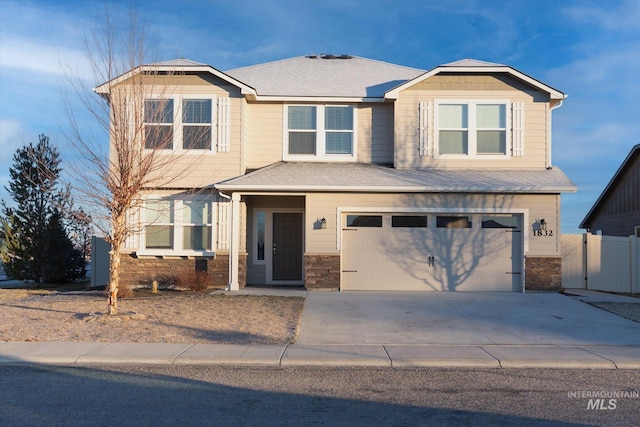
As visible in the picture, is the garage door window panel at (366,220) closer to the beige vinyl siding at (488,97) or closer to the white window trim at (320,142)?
the white window trim at (320,142)

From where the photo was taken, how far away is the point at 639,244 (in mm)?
16594

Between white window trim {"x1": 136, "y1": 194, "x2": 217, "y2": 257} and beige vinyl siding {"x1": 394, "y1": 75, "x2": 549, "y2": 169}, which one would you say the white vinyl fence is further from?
white window trim {"x1": 136, "y1": 194, "x2": 217, "y2": 257}

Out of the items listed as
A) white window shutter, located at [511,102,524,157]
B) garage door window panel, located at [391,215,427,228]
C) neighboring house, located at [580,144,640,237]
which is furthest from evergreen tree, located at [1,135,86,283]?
neighboring house, located at [580,144,640,237]

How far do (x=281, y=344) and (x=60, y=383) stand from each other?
11.9 feet

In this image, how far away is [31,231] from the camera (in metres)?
19.3

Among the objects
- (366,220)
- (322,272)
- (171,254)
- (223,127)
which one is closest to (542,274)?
(366,220)

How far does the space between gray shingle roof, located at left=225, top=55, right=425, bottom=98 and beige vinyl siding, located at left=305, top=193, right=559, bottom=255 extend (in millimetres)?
3537

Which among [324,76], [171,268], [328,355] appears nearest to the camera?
[328,355]

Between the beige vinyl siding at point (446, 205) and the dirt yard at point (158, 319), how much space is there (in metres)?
2.39

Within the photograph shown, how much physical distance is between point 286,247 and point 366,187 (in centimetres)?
388

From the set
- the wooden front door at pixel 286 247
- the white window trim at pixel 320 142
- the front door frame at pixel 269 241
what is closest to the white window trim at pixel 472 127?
the white window trim at pixel 320 142

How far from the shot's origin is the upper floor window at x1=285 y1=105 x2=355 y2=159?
16.8m

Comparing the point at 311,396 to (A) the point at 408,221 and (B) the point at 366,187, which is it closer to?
(B) the point at 366,187

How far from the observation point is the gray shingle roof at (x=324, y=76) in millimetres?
16938
